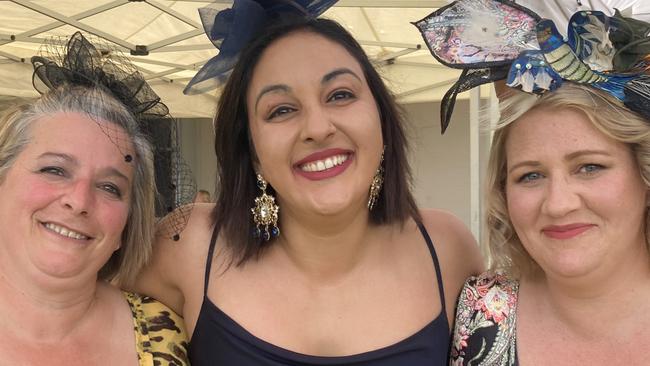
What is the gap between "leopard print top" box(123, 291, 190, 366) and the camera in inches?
72.3

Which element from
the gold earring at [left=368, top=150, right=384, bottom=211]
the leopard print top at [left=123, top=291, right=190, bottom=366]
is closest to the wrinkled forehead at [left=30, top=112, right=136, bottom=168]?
the leopard print top at [left=123, top=291, right=190, bottom=366]

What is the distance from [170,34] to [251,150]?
381 centimetres

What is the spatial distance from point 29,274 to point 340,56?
1.11 m

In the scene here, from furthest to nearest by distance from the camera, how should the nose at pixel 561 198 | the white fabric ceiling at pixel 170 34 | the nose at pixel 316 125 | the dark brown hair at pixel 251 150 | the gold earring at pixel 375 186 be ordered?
the white fabric ceiling at pixel 170 34 → the gold earring at pixel 375 186 → the dark brown hair at pixel 251 150 → the nose at pixel 316 125 → the nose at pixel 561 198

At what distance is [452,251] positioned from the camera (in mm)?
2148

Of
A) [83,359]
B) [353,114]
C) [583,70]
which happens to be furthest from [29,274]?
[583,70]

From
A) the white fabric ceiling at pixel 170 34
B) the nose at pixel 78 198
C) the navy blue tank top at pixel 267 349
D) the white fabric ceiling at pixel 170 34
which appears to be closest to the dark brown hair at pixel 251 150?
the navy blue tank top at pixel 267 349

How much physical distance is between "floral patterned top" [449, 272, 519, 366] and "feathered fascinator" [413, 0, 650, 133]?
64cm

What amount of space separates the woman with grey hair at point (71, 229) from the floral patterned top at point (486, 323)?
0.85m

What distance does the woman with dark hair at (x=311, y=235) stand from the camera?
1.86 m

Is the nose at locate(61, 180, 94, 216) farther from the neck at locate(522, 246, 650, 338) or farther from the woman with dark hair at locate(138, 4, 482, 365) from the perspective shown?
the neck at locate(522, 246, 650, 338)

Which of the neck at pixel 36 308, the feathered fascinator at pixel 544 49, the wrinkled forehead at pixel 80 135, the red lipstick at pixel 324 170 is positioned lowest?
the neck at pixel 36 308

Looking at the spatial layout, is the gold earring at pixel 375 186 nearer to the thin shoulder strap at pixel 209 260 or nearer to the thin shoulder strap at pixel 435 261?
the thin shoulder strap at pixel 435 261

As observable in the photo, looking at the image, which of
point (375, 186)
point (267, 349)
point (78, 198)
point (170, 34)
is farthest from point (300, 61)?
point (170, 34)
